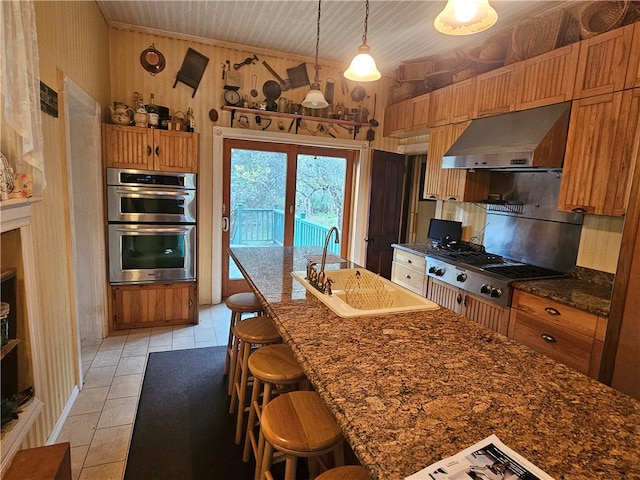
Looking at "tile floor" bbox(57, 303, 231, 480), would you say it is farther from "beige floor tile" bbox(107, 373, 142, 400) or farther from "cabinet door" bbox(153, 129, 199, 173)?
"cabinet door" bbox(153, 129, 199, 173)

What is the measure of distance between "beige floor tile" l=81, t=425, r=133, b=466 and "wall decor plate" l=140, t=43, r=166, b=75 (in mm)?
3309

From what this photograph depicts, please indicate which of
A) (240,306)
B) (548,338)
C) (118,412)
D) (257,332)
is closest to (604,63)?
(548,338)

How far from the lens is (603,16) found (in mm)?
2354

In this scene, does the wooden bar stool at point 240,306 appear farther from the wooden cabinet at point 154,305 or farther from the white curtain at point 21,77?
the white curtain at point 21,77

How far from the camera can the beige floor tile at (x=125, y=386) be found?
8.13 feet

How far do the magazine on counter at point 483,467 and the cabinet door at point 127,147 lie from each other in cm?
338

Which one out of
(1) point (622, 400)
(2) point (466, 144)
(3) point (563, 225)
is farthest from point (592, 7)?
(1) point (622, 400)

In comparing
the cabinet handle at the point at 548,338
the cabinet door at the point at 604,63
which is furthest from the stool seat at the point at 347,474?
the cabinet door at the point at 604,63

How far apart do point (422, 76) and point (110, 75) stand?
3.28 metres

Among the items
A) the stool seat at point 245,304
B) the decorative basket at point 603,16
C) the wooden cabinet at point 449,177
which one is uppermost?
the decorative basket at point 603,16

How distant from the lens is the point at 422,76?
3975 millimetres

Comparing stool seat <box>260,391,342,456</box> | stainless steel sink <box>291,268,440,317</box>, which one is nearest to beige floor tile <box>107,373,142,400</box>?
stainless steel sink <box>291,268,440,317</box>

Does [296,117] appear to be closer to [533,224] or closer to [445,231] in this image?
[445,231]

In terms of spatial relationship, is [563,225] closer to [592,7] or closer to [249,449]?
[592,7]
